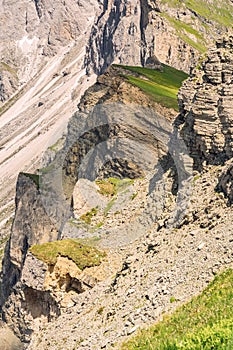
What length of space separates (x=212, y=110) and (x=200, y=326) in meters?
16.1

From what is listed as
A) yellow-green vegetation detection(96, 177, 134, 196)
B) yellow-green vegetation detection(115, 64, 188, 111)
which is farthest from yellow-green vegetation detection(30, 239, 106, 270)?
yellow-green vegetation detection(115, 64, 188, 111)

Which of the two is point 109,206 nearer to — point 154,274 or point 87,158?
point 154,274

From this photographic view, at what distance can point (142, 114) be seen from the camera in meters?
59.8

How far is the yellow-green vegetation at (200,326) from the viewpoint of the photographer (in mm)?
12602

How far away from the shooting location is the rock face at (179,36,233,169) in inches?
1178

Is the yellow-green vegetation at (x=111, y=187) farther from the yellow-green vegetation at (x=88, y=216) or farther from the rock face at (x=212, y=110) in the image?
the rock face at (x=212, y=110)

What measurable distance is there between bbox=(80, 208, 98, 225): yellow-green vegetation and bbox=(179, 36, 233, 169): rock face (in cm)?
1063

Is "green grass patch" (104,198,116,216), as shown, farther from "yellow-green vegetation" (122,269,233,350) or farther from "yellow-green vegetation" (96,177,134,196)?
"yellow-green vegetation" (122,269,233,350)

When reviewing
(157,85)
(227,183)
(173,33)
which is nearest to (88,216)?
(227,183)

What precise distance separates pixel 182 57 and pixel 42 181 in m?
101

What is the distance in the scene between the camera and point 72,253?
115 ft

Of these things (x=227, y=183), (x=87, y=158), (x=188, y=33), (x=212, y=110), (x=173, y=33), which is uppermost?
(x=212, y=110)

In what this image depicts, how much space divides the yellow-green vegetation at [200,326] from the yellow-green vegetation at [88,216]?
19821 millimetres

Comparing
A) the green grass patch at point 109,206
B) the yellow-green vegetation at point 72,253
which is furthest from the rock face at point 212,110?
the green grass patch at point 109,206
